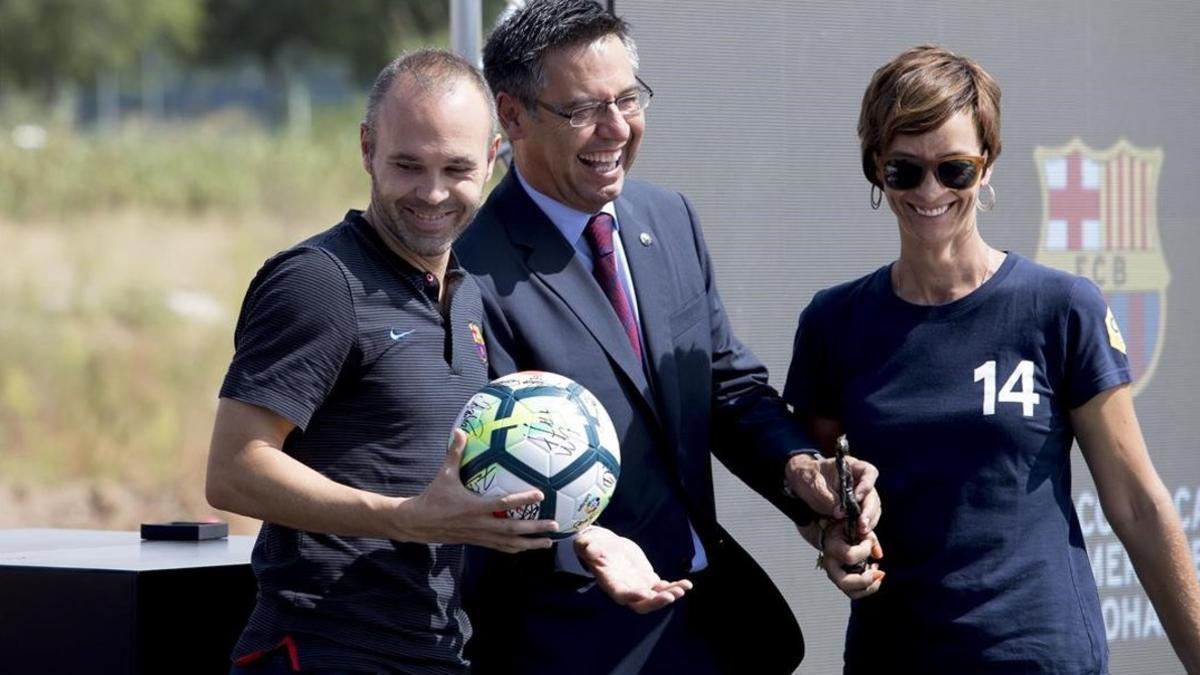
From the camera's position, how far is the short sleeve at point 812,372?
343 cm

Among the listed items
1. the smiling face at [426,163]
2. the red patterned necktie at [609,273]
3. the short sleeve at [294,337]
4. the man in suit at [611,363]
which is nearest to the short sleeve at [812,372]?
the man in suit at [611,363]

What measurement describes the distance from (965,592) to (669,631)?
590mm

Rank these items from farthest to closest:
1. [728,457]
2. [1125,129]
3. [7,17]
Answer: [7,17], [1125,129], [728,457]

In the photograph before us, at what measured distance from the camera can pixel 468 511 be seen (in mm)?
2680

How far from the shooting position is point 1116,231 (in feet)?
17.4

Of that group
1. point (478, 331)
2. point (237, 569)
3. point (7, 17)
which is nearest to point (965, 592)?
point (478, 331)

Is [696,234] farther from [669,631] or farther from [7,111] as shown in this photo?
[7,111]

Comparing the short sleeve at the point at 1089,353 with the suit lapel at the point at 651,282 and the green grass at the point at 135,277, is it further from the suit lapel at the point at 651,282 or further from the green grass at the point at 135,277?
the green grass at the point at 135,277

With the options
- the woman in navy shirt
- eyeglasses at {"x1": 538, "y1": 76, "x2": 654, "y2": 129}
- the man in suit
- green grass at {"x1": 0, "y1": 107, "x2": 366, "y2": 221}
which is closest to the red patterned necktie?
the man in suit

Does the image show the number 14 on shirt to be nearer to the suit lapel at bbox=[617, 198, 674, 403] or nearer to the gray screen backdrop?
the suit lapel at bbox=[617, 198, 674, 403]

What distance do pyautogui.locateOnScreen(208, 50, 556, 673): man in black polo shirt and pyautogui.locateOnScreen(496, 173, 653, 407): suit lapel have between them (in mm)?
374

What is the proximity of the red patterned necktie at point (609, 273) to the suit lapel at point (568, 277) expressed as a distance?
30mm

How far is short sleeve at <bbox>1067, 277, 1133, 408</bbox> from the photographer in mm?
3123

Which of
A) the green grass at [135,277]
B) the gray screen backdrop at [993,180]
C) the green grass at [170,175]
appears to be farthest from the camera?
the green grass at [170,175]
